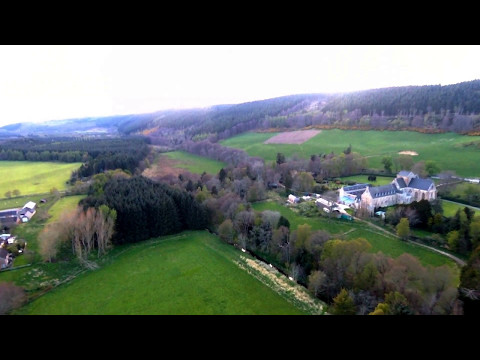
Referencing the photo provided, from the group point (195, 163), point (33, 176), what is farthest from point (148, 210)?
point (195, 163)

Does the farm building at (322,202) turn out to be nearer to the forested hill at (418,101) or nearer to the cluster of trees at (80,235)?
the cluster of trees at (80,235)

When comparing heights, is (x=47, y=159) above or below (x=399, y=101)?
below

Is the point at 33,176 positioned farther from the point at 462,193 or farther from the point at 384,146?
the point at 384,146

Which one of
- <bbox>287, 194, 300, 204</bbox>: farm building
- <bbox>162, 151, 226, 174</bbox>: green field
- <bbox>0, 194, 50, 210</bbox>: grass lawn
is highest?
<bbox>0, 194, 50, 210</bbox>: grass lawn

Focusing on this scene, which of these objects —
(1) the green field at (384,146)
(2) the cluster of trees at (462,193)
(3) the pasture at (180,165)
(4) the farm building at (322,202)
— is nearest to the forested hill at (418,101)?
(1) the green field at (384,146)

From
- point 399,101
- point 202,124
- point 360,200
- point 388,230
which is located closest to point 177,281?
point 388,230

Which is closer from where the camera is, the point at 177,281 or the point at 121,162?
the point at 177,281

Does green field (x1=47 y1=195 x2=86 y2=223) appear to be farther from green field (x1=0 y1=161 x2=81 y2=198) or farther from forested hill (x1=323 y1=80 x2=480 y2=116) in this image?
forested hill (x1=323 y1=80 x2=480 y2=116)

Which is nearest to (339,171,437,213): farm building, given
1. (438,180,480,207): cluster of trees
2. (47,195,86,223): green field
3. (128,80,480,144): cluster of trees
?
(438,180,480,207): cluster of trees

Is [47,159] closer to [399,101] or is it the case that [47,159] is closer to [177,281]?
[177,281]
